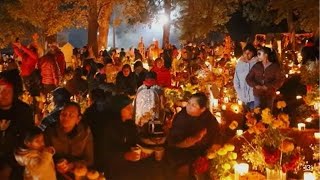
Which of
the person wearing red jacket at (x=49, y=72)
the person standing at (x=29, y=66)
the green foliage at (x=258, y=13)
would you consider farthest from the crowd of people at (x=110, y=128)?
the green foliage at (x=258, y=13)

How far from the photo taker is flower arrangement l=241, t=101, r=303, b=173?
6.16 meters

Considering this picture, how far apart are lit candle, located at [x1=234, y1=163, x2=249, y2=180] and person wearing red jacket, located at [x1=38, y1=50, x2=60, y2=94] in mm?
6086

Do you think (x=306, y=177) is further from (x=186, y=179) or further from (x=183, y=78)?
(x=183, y=78)

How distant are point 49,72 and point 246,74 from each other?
459 centimetres

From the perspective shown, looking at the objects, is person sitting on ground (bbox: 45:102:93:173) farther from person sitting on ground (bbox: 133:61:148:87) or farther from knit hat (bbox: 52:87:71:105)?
person sitting on ground (bbox: 133:61:148:87)

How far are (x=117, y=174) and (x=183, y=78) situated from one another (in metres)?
6.34

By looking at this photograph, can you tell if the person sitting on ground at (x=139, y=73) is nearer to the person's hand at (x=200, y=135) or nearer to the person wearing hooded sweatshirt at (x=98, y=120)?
the person wearing hooded sweatshirt at (x=98, y=120)

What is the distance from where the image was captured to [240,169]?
22.5ft

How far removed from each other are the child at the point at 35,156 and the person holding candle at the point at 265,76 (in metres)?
4.60

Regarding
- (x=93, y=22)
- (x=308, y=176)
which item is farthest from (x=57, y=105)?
(x=93, y=22)

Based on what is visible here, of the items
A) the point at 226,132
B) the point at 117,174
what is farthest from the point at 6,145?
the point at 226,132

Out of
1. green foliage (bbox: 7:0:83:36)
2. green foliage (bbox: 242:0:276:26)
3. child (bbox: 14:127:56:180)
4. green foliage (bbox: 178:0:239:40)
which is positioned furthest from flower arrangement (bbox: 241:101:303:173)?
green foliage (bbox: 242:0:276:26)

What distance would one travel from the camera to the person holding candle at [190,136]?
679 centimetres

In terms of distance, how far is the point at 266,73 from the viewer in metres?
8.90
